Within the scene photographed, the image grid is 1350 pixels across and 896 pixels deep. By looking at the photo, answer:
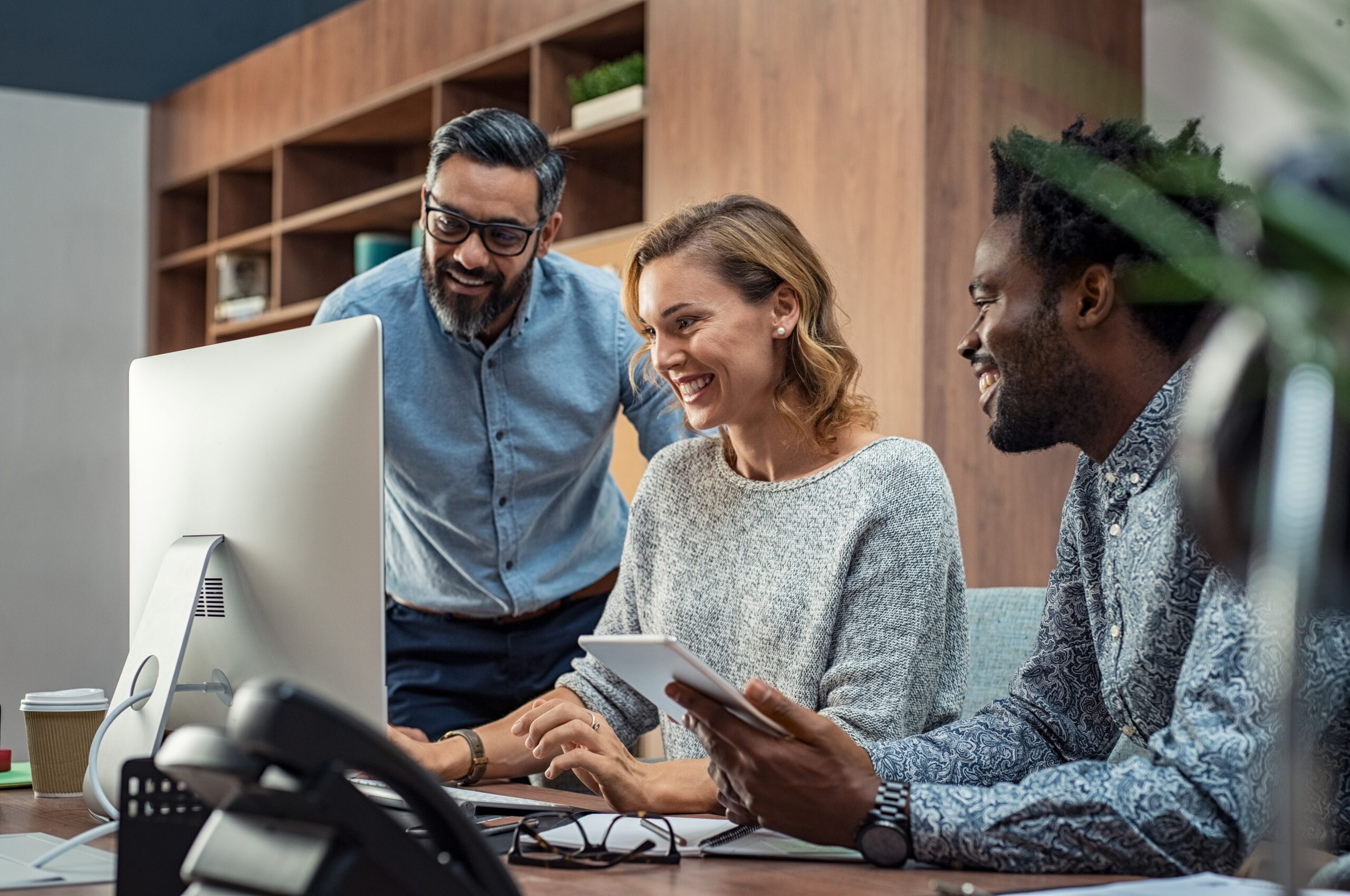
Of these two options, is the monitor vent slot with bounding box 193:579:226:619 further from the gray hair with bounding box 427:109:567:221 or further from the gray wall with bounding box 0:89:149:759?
the gray wall with bounding box 0:89:149:759

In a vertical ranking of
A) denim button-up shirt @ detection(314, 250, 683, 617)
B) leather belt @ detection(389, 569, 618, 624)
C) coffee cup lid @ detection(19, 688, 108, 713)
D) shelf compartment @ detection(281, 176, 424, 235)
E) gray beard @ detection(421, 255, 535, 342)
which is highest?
shelf compartment @ detection(281, 176, 424, 235)

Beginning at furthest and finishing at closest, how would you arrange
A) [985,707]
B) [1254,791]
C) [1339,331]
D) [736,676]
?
[736,676], [985,707], [1254,791], [1339,331]

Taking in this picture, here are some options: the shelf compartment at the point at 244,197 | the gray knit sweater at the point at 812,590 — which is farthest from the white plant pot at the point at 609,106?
the shelf compartment at the point at 244,197

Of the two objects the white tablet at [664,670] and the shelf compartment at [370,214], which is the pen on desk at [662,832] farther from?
the shelf compartment at [370,214]

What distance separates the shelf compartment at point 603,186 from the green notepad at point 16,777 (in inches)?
89.2

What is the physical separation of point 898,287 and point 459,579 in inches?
43.6

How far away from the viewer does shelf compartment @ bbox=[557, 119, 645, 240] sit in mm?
3742

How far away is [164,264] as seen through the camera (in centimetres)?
542

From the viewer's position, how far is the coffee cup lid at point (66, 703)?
154 cm

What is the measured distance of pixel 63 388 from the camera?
524 centimetres

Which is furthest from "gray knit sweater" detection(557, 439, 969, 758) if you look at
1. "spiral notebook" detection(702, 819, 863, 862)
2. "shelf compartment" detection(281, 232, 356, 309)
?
"shelf compartment" detection(281, 232, 356, 309)

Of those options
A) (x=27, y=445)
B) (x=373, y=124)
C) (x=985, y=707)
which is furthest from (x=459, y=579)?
(x=27, y=445)

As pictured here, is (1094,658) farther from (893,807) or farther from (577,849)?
(577,849)

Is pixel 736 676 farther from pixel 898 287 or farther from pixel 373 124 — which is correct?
pixel 373 124
